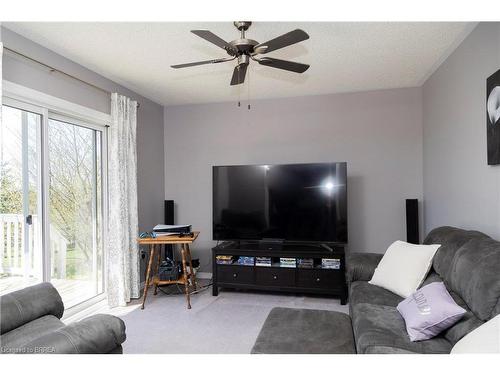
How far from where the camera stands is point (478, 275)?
1519mm

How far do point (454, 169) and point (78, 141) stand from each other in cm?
374

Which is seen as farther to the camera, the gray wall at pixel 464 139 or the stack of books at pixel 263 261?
the stack of books at pixel 263 261

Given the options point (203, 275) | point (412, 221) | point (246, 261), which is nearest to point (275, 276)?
point (246, 261)

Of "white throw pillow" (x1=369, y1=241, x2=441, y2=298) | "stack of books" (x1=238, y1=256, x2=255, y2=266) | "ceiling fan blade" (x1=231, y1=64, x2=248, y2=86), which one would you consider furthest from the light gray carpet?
"ceiling fan blade" (x1=231, y1=64, x2=248, y2=86)

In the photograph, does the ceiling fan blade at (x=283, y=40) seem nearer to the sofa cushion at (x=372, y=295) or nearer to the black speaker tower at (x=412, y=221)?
the sofa cushion at (x=372, y=295)

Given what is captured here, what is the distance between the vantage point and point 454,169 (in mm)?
2707

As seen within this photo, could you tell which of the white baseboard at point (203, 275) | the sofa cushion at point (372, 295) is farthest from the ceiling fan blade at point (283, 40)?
the white baseboard at point (203, 275)

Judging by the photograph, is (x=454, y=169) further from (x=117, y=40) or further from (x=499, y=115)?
(x=117, y=40)

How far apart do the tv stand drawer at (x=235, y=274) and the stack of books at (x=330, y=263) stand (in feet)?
2.79

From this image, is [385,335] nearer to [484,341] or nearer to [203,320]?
[484,341]

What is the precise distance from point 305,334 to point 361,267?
4.11 ft

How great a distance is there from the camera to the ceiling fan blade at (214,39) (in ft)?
5.85

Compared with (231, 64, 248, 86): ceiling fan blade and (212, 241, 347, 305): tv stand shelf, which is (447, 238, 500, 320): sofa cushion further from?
(231, 64, 248, 86): ceiling fan blade
